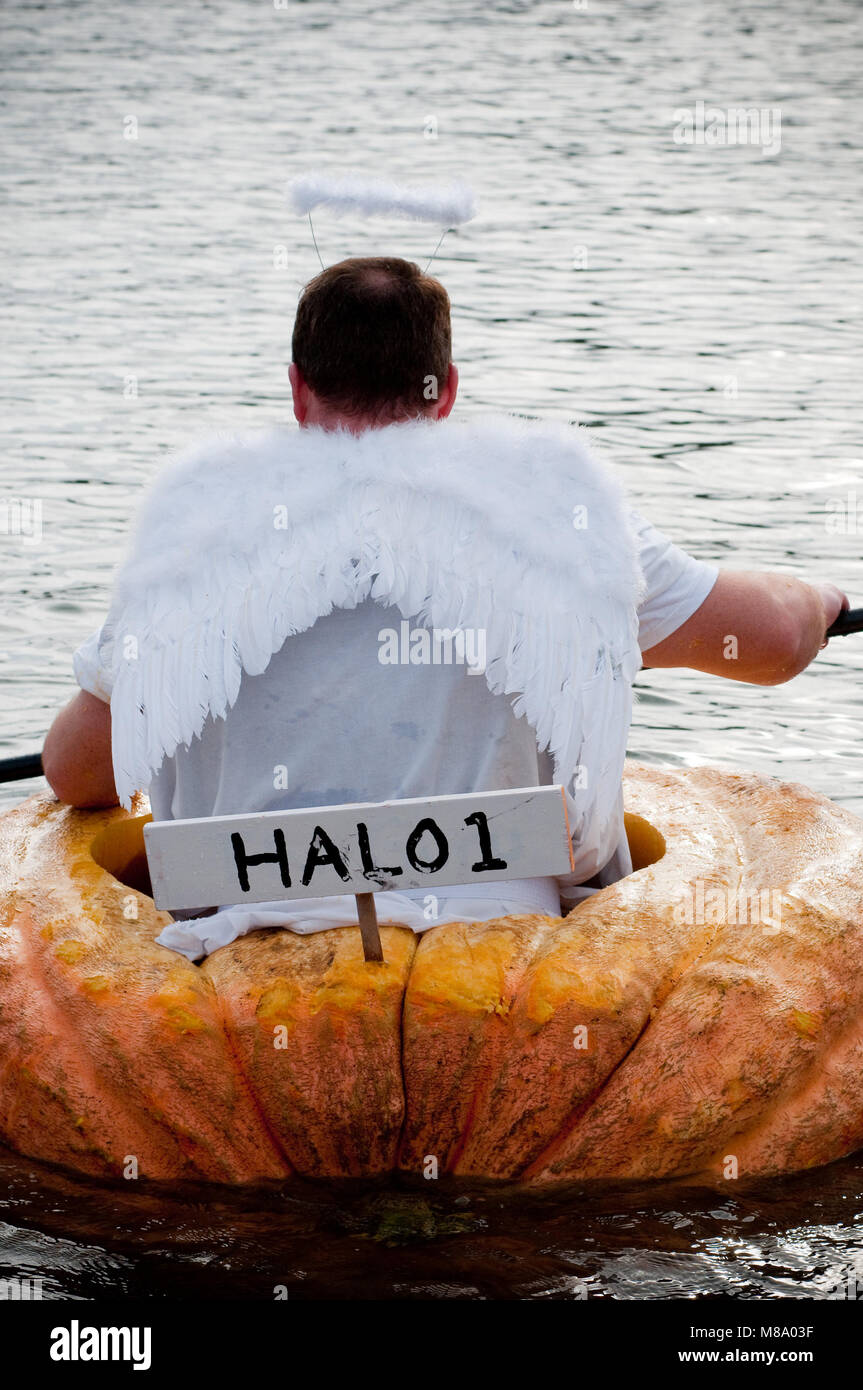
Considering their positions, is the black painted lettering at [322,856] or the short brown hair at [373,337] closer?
the black painted lettering at [322,856]

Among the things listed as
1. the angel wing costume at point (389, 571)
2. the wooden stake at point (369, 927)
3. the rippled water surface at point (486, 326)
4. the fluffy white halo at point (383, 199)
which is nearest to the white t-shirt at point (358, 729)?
the angel wing costume at point (389, 571)

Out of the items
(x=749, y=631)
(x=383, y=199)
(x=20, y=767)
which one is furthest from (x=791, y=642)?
(x=20, y=767)

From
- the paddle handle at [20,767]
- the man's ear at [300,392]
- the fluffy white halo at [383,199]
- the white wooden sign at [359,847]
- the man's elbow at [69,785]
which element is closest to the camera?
the white wooden sign at [359,847]

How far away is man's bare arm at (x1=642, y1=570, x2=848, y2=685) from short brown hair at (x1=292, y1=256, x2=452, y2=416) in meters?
0.60

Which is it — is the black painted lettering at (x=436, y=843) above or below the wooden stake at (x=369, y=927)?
above

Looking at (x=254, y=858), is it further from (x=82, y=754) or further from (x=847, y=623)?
(x=847, y=623)

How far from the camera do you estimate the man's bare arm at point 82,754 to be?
316 centimetres

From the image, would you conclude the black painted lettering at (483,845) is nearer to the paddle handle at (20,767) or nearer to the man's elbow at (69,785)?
the man's elbow at (69,785)

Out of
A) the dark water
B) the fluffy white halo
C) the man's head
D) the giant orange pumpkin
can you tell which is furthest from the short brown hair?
the dark water

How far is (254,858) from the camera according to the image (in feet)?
8.72

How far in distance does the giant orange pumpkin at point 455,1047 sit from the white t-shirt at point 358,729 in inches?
10.0

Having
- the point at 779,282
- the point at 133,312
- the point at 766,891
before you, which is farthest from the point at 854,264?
the point at 766,891

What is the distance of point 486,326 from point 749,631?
8390 mm

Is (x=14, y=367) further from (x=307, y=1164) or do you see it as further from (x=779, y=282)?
(x=307, y=1164)
